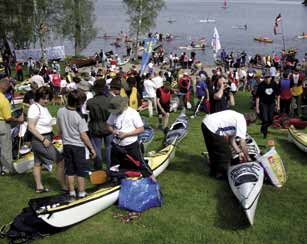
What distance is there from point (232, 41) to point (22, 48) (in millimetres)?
33589

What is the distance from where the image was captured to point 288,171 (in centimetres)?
811

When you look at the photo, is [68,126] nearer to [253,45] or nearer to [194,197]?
[194,197]

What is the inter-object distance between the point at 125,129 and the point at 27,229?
2005mm

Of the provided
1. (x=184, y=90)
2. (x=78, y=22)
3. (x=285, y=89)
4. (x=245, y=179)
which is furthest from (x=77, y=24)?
(x=245, y=179)

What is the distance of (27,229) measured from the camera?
5539 mm

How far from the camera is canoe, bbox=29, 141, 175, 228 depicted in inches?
219

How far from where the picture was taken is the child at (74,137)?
6035 mm

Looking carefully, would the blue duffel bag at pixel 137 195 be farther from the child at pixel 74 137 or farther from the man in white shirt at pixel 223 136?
the man in white shirt at pixel 223 136

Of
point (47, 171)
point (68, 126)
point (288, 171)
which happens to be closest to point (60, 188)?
point (47, 171)

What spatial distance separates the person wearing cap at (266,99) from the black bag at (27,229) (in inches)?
253

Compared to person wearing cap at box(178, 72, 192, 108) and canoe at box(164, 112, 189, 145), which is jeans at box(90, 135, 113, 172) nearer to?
canoe at box(164, 112, 189, 145)

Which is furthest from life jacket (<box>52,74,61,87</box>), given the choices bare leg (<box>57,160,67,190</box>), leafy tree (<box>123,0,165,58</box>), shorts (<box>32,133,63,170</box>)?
leafy tree (<box>123,0,165,58</box>)

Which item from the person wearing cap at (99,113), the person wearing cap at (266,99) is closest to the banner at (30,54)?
the person wearing cap at (266,99)

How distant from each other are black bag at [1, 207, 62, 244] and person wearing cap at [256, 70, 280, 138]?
6429mm
